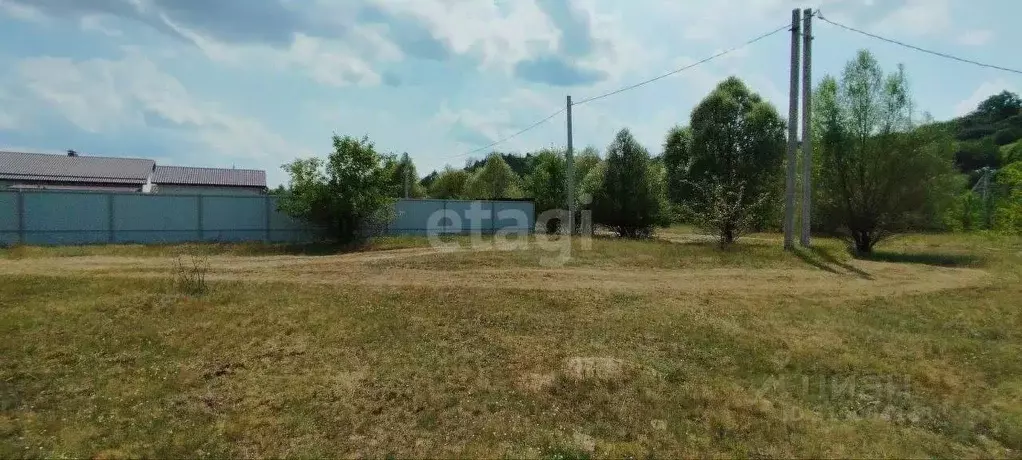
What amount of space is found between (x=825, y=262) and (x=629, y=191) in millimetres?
11317

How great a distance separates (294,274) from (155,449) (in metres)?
7.74

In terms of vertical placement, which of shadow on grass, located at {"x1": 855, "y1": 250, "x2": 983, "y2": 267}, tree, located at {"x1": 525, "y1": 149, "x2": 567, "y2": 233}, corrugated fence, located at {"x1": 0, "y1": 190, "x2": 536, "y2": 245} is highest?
tree, located at {"x1": 525, "y1": 149, "x2": 567, "y2": 233}

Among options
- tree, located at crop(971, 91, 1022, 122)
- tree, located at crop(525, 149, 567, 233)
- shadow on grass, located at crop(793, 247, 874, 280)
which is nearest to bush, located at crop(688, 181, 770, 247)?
shadow on grass, located at crop(793, 247, 874, 280)

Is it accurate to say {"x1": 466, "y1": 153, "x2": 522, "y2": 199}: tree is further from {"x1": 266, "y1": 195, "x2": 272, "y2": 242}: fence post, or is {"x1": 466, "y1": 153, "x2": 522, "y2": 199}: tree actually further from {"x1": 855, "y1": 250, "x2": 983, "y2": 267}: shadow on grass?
{"x1": 855, "y1": 250, "x2": 983, "y2": 267}: shadow on grass

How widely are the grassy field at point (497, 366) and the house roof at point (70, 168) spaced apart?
28.5 m

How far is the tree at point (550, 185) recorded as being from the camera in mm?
32406

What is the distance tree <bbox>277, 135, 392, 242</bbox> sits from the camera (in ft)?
66.4

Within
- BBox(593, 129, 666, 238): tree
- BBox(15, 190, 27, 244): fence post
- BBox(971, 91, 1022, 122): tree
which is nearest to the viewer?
BBox(15, 190, 27, 244): fence post

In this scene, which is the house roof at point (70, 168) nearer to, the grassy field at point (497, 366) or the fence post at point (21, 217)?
the fence post at point (21, 217)

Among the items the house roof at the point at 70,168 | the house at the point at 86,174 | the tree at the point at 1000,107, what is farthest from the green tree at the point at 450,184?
the tree at the point at 1000,107

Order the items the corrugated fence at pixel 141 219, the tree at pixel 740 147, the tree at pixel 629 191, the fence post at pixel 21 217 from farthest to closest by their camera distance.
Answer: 1. the tree at pixel 629 191
2. the tree at pixel 740 147
3. the corrugated fence at pixel 141 219
4. the fence post at pixel 21 217

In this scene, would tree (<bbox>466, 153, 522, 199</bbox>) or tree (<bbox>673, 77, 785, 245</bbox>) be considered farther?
tree (<bbox>466, 153, 522, 199</bbox>)

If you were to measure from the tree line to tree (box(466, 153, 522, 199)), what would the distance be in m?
21.8

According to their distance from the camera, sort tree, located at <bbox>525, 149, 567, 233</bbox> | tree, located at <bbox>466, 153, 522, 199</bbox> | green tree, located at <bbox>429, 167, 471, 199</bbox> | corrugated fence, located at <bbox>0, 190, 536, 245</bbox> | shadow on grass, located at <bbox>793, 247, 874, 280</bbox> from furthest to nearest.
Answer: green tree, located at <bbox>429, 167, 471, 199</bbox>
tree, located at <bbox>466, 153, 522, 199</bbox>
tree, located at <bbox>525, 149, 567, 233</bbox>
corrugated fence, located at <bbox>0, 190, 536, 245</bbox>
shadow on grass, located at <bbox>793, 247, 874, 280</bbox>
